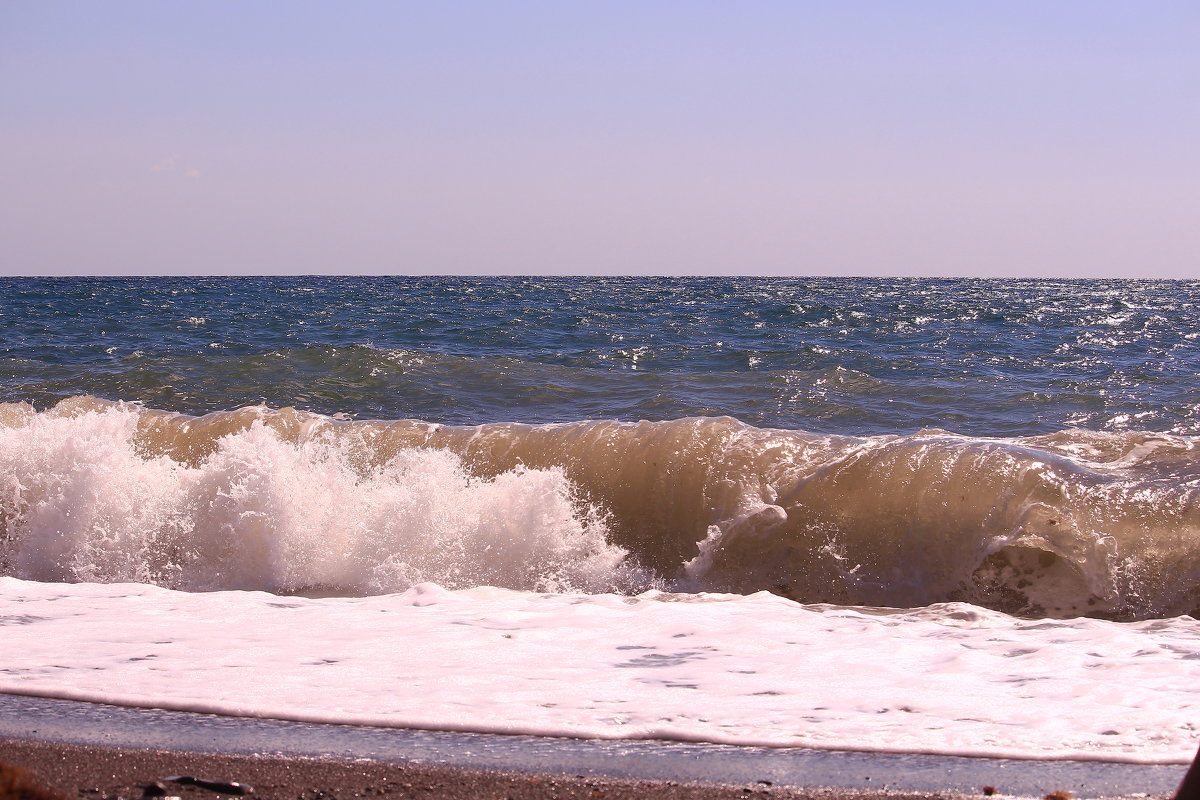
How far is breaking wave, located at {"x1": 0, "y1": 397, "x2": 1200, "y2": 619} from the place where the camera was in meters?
5.45

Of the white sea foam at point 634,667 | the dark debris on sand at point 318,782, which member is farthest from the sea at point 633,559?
the dark debris on sand at point 318,782

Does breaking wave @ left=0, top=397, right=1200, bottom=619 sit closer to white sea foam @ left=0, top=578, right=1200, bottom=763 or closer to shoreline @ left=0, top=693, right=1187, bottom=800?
white sea foam @ left=0, top=578, right=1200, bottom=763

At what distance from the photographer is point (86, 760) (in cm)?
257

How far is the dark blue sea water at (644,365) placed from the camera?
33.5 ft

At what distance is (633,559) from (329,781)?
3.55m

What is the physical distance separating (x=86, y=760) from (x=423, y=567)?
3.13 meters

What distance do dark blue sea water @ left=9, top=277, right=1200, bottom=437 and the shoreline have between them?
6.70 m

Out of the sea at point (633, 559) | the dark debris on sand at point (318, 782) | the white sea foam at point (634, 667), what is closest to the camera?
the dark debris on sand at point (318, 782)

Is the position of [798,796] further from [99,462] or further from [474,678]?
[99,462]

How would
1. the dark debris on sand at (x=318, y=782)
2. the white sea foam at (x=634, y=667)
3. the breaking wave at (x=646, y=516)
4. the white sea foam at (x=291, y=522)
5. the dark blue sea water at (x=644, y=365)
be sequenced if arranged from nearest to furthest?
the dark debris on sand at (x=318, y=782) → the white sea foam at (x=634, y=667) → the breaking wave at (x=646, y=516) → the white sea foam at (x=291, y=522) → the dark blue sea water at (x=644, y=365)

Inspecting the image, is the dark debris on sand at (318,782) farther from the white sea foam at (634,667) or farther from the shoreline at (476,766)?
the white sea foam at (634,667)

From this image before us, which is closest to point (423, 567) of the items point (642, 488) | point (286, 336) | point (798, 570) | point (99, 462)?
point (642, 488)

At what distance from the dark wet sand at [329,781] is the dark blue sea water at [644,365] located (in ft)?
22.9

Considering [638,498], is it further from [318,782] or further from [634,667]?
[318,782]
